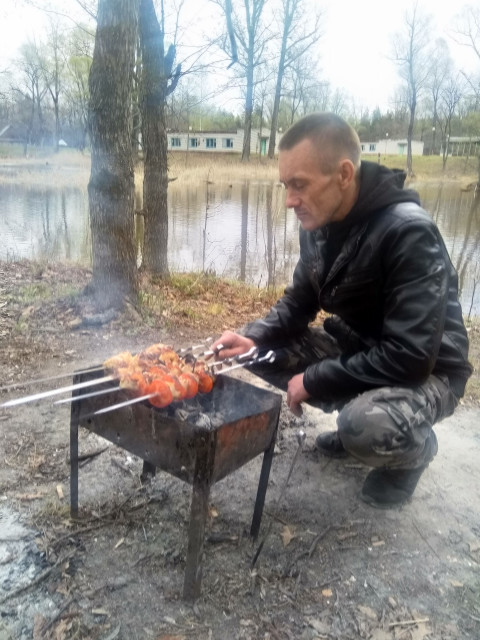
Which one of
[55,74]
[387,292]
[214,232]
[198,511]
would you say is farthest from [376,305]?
[55,74]

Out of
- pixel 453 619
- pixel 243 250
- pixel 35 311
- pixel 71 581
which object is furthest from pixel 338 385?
pixel 243 250

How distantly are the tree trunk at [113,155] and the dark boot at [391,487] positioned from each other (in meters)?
3.49

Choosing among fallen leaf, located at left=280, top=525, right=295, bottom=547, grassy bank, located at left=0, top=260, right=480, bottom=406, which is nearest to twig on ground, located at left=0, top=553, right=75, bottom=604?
fallen leaf, located at left=280, top=525, right=295, bottom=547

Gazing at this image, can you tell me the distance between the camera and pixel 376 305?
2652 millimetres

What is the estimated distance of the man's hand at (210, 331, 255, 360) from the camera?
2893 millimetres

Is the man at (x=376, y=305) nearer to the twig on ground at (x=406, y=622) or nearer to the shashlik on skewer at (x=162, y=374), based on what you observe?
the shashlik on skewer at (x=162, y=374)

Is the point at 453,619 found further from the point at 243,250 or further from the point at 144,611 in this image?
the point at 243,250

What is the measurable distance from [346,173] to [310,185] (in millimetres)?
189

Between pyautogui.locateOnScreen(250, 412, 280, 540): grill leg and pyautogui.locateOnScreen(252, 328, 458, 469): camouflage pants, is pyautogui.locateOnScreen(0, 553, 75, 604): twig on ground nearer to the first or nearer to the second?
pyautogui.locateOnScreen(250, 412, 280, 540): grill leg

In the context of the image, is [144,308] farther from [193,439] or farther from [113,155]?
[193,439]

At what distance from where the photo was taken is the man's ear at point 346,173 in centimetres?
249

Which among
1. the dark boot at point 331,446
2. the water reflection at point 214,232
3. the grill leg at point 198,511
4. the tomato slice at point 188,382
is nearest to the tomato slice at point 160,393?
the tomato slice at point 188,382

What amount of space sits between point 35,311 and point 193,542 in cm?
410

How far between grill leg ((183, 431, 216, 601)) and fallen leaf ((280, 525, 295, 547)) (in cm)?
57
